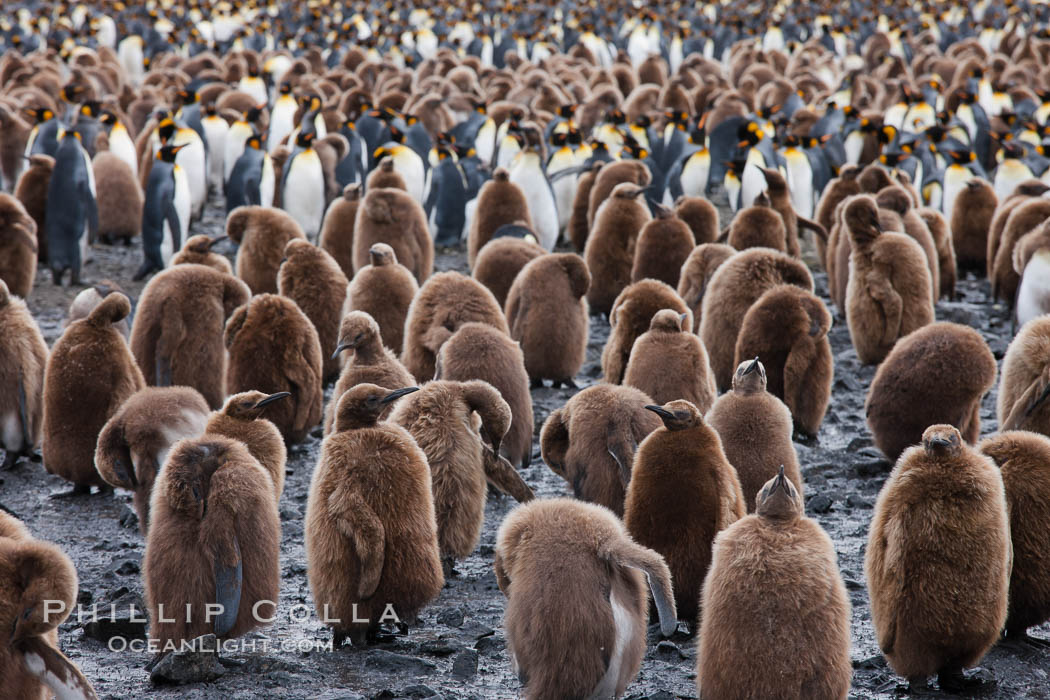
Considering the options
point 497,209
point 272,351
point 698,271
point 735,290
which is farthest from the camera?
point 497,209

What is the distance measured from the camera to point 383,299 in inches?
277

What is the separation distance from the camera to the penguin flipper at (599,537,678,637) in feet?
11.9

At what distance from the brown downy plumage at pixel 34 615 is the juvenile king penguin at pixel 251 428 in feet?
4.81

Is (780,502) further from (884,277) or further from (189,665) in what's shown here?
(884,277)

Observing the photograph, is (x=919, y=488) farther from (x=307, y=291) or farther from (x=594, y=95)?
(x=594, y=95)

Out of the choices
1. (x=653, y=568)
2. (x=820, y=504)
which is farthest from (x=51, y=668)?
(x=820, y=504)

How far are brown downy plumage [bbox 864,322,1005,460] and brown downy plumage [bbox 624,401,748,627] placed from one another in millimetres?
1880

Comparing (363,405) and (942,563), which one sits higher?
(363,405)

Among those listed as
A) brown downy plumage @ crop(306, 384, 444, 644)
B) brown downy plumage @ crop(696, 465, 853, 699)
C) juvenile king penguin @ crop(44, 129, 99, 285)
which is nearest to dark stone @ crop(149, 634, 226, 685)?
brown downy plumage @ crop(306, 384, 444, 644)

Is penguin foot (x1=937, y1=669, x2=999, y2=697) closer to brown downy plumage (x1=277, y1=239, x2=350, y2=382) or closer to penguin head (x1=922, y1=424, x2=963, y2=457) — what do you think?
penguin head (x1=922, y1=424, x2=963, y2=457)

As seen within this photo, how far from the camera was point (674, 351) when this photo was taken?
5.77 metres

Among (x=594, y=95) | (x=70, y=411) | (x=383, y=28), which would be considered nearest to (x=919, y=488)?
(x=70, y=411)

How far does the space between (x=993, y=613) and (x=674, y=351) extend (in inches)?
86.2

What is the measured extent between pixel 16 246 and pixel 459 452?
5265mm
